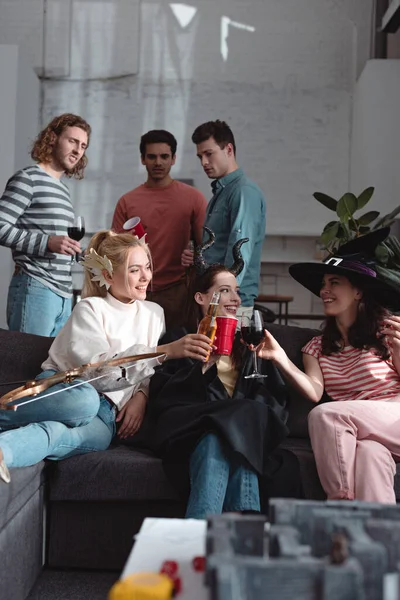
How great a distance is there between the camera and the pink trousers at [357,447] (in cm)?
237

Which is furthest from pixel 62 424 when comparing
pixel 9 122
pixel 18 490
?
pixel 9 122

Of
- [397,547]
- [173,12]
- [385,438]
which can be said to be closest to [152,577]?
[397,547]

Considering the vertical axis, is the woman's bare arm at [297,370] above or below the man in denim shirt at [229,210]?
below

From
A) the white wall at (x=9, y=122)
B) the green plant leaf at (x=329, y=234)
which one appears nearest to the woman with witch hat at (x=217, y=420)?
the green plant leaf at (x=329, y=234)

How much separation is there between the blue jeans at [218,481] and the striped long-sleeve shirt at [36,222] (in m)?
1.26

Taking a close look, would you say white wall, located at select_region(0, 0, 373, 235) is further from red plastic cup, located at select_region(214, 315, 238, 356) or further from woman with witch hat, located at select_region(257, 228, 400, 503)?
red plastic cup, located at select_region(214, 315, 238, 356)

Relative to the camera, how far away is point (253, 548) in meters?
1.20

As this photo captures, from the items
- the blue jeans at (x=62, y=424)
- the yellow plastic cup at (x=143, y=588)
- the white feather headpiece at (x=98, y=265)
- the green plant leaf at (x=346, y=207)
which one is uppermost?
the green plant leaf at (x=346, y=207)

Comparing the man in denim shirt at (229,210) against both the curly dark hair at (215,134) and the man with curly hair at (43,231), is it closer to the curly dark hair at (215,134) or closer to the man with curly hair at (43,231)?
the curly dark hair at (215,134)

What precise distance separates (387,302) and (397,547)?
6.15ft

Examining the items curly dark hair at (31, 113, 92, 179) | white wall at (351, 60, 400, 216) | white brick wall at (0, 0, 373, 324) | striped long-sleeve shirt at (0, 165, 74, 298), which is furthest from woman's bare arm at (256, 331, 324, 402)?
white brick wall at (0, 0, 373, 324)

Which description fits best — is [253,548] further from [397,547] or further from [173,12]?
[173,12]

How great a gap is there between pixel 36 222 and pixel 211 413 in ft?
4.46

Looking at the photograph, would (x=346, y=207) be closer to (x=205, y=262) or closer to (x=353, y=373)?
(x=205, y=262)
